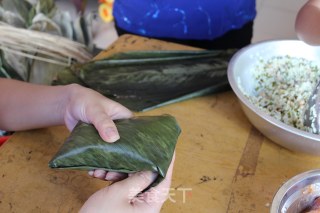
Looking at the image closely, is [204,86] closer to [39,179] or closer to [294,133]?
[294,133]

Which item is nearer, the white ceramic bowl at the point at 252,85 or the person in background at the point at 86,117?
the person in background at the point at 86,117

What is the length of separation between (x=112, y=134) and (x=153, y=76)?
366mm

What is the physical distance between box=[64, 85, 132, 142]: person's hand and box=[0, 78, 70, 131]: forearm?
31 millimetres

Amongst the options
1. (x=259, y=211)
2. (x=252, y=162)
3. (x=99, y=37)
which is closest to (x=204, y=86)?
(x=252, y=162)

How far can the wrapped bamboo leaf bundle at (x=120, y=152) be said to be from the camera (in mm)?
511

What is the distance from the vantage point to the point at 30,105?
0.70 m

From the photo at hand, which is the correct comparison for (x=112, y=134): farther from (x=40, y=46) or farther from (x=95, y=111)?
(x=40, y=46)

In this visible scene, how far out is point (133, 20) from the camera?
1110 mm

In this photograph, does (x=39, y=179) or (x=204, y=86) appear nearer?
(x=39, y=179)

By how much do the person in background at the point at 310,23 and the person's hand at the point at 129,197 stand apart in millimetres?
401

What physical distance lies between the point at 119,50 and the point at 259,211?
22.3 inches

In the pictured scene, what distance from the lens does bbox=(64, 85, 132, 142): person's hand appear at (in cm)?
53

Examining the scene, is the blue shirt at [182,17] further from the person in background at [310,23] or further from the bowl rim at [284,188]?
the bowl rim at [284,188]

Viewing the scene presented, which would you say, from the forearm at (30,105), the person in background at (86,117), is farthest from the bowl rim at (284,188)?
the forearm at (30,105)
